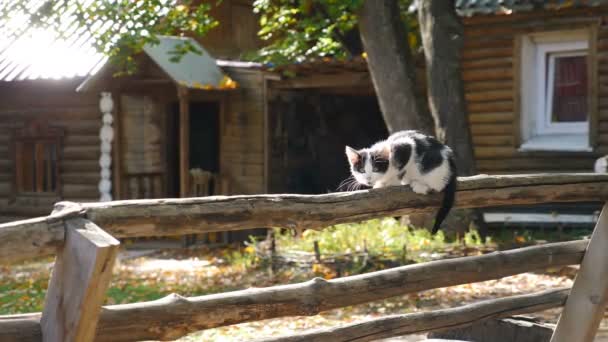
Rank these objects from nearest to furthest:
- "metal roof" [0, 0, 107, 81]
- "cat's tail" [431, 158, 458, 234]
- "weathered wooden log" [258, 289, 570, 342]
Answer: "weathered wooden log" [258, 289, 570, 342] → "cat's tail" [431, 158, 458, 234] → "metal roof" [0, 0, 107, 81]

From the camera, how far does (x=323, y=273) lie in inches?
391

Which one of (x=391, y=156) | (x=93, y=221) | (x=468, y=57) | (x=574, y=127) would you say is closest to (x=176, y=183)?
(x=468, y=57)

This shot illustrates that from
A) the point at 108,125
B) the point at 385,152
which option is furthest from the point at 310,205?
the point at 108,125

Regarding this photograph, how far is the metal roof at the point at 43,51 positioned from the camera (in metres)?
14.6

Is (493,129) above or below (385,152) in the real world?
above

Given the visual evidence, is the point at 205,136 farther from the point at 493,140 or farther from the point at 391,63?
the point at 391,63

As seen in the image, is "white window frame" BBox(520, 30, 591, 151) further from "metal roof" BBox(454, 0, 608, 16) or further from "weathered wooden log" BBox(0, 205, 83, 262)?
"weathered wooden log" BBox(0, 205, 83, 262)

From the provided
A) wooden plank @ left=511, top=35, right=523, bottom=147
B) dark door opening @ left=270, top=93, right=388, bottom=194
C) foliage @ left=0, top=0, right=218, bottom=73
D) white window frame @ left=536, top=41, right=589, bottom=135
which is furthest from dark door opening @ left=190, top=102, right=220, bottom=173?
white window frame @ left=536, top=41, right=589, bottom=135

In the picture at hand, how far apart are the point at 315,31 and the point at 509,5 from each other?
13.6 feet

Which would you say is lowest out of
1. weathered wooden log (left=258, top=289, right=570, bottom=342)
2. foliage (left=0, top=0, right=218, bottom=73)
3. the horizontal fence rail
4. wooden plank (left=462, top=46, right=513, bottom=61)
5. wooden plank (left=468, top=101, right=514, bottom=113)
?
weathered wooden log (left=258, top=289, right=570, bottom=342)

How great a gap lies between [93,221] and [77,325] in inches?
17.9

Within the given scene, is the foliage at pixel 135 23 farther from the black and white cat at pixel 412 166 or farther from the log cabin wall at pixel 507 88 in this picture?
the black and white cat at pixel 412 166

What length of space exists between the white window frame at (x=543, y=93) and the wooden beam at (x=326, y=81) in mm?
2606

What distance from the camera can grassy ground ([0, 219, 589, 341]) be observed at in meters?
9.06
